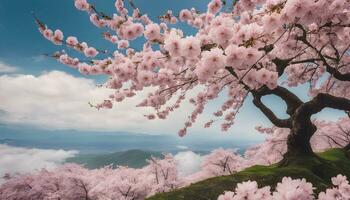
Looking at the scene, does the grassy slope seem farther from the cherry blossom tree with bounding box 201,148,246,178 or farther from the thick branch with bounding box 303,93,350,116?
the cherry blossom tree with bounding box 201,148,246,178

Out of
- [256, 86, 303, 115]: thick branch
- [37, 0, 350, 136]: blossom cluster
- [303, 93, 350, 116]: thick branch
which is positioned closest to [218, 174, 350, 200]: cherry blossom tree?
[37, 0, 350, 136]: blossom cluster

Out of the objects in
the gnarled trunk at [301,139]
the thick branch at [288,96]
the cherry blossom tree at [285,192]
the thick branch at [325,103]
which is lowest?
the cherry blossom tree at [285,192]

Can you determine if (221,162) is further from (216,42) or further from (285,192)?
(285,192)

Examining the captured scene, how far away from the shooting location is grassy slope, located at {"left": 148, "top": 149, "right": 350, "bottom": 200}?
25.4ft

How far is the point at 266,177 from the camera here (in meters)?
9.77

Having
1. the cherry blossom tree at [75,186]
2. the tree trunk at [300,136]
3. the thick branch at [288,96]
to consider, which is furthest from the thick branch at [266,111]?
the cherry blossom tree at [75,186]

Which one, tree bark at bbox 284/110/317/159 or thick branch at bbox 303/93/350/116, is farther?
tree bark at bbox 284/110/317/159

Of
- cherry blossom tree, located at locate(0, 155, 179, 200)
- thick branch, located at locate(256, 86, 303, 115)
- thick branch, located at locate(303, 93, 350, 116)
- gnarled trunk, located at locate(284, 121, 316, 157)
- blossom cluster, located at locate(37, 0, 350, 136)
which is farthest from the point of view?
cherry blossom tree, located at locate(0, 155, 179, 200)

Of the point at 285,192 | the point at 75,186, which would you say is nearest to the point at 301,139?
the point at 285,192

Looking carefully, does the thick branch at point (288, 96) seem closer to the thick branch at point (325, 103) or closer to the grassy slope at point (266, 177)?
the thick branch at point (325, 103)

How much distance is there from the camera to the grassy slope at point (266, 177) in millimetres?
7738

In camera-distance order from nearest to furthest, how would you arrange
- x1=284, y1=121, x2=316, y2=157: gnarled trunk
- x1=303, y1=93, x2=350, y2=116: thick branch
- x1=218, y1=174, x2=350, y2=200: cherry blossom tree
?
x1=218, y1=174, x2=350, y2=200: cherry blossom tree → x1=303, y1=93, x2=350, y2=116: thick branch → x1=284, y1=121, x2=316, y2=157: gnarled trunk

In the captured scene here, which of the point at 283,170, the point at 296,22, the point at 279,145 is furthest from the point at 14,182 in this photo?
the point at 296,22

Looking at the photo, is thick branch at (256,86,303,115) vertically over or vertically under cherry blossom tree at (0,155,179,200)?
over
